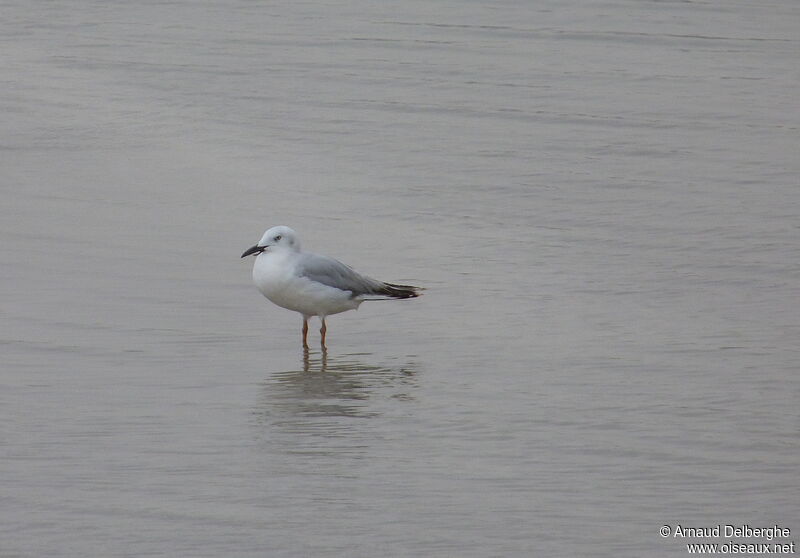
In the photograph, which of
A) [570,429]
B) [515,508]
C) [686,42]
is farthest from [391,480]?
[686,42]

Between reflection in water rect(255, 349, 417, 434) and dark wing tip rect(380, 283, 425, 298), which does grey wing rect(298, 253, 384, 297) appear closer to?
dark wing tip rect(380, 283, 425, 298)

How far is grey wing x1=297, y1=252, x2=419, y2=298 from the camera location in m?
7.90

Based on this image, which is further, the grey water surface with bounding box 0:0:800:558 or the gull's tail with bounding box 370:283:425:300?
the gull's tail with bounding box 370:283:425:300

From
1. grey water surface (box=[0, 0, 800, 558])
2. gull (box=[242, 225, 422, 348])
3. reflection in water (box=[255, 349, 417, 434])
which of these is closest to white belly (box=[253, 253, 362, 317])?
gull (box=[242, 225, 422, 348])

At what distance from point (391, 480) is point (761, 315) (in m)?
3.27

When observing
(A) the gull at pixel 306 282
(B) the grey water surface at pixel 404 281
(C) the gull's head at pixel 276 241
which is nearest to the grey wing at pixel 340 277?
(A) the gull at pixel 306 282

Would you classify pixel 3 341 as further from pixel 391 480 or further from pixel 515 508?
pixel 515 508

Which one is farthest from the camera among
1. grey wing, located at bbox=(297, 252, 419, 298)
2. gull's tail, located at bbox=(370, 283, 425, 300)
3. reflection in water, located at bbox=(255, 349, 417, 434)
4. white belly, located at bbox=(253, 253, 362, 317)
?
gull's tail, located at bbox=(370, 283, 425, 300)

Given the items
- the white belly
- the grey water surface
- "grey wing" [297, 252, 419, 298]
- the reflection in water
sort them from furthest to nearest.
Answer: "grey wing" [297, 252, 419, 298] < the white belly < the reflection in water < the grey water surface

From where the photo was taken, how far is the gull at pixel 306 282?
780 cm

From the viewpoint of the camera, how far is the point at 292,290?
7801 millimetres

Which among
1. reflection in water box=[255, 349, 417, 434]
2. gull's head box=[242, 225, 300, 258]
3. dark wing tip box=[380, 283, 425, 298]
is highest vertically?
gull's head box=[242, 225, 300, 258]

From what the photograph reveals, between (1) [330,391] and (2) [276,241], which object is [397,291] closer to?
(2) [276,241]

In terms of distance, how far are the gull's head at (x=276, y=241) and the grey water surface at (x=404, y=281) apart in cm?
40
